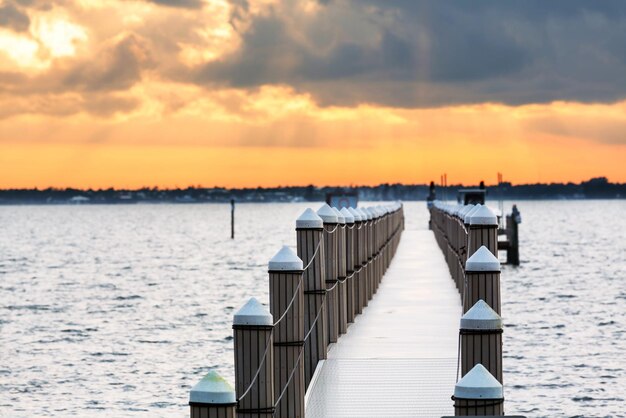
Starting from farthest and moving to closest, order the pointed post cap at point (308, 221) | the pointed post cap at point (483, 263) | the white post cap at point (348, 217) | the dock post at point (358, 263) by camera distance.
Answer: the dock post at point (358, 263) < the white post cap at point (348, 217) < the pointed post cap at point (308, 221) < the pointed post cap at point (483, 263)

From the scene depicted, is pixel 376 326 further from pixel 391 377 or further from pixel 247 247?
pixel 247 247

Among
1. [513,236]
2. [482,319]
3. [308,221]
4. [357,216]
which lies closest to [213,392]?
[482,319]

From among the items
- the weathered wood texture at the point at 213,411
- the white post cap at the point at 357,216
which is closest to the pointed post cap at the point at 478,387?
the weathered wood texture at the point at 213,411

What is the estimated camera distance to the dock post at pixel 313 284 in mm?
15086

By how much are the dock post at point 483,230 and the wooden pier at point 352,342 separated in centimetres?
1

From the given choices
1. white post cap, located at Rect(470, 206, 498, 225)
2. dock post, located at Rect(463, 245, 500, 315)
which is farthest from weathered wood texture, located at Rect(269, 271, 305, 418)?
white post cap, located at Rect(470, 206, 498, 225)

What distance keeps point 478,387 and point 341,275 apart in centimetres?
1002

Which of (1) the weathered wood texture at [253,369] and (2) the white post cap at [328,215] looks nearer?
(1) the weathered wood texture at [253,369]

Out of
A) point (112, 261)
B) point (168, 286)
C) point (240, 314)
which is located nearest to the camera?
point (240, 314)

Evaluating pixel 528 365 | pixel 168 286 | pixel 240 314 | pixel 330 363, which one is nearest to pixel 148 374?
pixel 528 365

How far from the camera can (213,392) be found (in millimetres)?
8391

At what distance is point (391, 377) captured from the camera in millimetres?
14664

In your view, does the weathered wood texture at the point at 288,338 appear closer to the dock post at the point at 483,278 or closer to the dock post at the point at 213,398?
the dock post at the point at 483,278

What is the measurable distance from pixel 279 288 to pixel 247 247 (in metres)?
103
